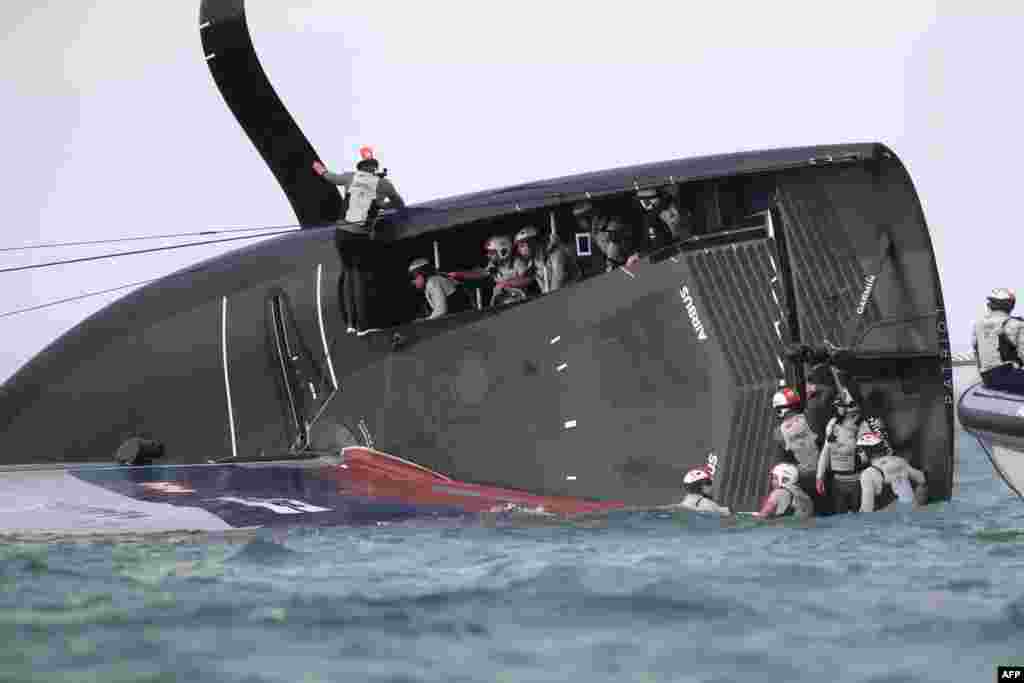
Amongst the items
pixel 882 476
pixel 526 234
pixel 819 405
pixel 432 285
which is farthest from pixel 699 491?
pixel 432 285

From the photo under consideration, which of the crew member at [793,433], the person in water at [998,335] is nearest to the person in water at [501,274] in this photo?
the crew member at [793,433]

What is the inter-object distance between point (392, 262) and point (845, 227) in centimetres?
439

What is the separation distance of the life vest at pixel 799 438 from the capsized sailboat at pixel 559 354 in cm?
24

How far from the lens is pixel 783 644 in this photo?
7.78 metres

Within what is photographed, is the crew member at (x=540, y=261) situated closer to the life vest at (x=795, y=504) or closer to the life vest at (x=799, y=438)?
the life vest at (x=799, y=438)

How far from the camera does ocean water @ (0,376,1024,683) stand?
7453 mm

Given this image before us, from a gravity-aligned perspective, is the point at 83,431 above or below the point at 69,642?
above

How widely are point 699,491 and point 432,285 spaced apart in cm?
334

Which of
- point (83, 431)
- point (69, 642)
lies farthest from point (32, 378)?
point (69, 642)

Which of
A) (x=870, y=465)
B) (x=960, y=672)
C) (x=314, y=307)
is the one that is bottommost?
(x=960, y=672)

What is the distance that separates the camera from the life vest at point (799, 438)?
1242cm

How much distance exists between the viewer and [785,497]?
12422 mm

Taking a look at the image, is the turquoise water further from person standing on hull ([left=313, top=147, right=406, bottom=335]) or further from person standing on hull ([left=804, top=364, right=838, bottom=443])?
person standing on hull ([left=313, top=147, right=406, bottom=335])

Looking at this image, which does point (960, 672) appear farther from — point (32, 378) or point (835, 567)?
point (32, 378)
